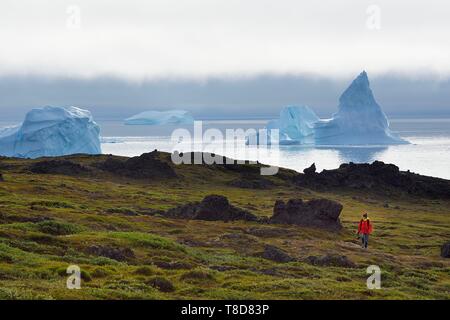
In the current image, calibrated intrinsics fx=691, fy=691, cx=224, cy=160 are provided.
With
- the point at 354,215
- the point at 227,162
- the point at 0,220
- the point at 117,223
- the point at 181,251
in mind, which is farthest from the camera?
the point at 227,162

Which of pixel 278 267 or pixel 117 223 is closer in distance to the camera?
pixel 278 267

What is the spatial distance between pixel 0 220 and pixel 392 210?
71269 millimetres

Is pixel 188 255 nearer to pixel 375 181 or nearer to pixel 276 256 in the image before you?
pixel 276 256

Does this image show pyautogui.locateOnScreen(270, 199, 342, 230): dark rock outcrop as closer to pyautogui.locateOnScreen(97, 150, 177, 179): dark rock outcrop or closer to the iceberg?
pyautogui.locateOnScreen(97, 150, 177, 179): dark rock outcrop

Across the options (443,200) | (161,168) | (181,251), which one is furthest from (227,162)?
(181,251)

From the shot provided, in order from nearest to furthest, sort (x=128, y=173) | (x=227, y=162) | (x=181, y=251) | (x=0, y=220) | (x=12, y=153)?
1. (x=181, y=251)
2. (x=0, y=220)
3. (x=128, y=173)
4. (x=227, y=162)
5. (x=12, y=153)

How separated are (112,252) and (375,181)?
10084 cm

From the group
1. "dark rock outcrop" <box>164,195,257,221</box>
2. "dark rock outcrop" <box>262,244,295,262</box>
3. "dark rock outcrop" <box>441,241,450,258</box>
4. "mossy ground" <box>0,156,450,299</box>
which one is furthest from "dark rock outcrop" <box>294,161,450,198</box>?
"dark rock outcrop" <box>262,244,295,262</box>

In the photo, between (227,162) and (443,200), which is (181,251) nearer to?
(443,200)

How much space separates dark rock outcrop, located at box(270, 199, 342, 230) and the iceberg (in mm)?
103242

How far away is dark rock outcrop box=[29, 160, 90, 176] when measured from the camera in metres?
119

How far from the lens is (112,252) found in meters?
37.7

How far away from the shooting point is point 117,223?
5453 centimetres

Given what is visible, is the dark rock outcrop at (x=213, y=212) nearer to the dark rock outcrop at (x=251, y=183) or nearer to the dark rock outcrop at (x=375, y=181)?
the dark rock outcrop at (x=251, y=183)
